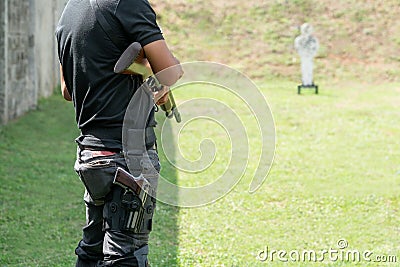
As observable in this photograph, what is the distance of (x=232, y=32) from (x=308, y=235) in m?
12.0

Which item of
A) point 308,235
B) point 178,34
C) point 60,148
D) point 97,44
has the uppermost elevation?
point 178,34

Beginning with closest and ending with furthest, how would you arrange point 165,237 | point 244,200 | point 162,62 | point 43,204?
point 162,62 < point 165,237 < point 43,204 < point 244,200

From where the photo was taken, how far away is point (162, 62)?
3.15 m

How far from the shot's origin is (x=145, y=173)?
3.31 m

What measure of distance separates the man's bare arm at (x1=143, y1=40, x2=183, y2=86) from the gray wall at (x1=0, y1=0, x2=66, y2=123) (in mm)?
6459

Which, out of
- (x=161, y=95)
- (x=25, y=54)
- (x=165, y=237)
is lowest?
(x=165, y=237)

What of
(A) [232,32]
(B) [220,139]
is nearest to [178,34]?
(A) [232,32]

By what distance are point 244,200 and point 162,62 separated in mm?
3843

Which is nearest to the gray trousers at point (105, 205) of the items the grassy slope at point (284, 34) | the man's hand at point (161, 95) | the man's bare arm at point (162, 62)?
the man's hand at point (161, 95)

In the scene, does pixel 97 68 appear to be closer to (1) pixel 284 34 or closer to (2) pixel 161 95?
(2) pixel 161 95

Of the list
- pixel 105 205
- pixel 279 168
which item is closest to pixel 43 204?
pixel 279 168

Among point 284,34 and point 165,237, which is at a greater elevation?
point 284,34

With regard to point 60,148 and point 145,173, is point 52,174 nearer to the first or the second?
point 60,148

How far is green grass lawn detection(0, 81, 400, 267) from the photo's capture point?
539 cm
